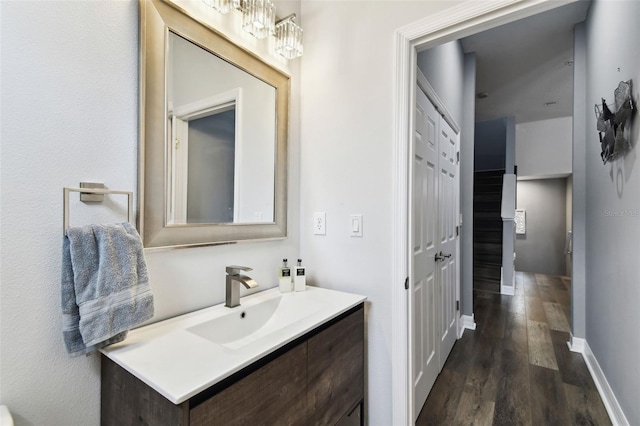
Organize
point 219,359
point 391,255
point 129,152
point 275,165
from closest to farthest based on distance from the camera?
point 219,359 → point 129,152 → point 391,255 → point 275,165

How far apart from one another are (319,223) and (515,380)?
1.91 meters

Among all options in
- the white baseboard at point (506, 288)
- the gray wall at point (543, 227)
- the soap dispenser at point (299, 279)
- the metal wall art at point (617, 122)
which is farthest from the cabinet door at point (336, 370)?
the gray wall at point (543, 227)

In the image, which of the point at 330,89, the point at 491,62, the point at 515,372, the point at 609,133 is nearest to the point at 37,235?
the point at 330,89

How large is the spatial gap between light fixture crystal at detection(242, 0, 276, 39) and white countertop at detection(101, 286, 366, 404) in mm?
1204

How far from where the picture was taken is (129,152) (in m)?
0.98

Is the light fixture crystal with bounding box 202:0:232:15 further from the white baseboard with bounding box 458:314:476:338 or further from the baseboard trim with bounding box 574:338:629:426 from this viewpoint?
the white baseboard with bounding box 458:314:476:338

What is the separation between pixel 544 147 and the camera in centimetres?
540

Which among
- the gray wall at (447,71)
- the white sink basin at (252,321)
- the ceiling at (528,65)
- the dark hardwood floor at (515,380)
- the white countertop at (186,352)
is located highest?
the ceiling at (528,65)

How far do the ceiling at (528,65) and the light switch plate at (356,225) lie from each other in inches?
105

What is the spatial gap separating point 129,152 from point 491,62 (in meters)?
3.98

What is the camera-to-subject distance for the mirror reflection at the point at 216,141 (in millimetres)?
1105

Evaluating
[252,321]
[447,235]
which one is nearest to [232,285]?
[252,321]

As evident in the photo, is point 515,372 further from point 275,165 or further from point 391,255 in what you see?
point 275,165

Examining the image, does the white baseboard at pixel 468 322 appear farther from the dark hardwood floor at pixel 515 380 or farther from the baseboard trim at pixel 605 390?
the baseboard trim at pixel 605 390
